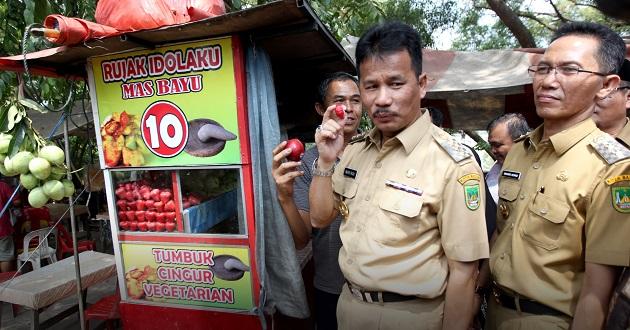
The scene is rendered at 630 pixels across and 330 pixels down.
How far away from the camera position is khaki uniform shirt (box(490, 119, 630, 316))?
1.28m

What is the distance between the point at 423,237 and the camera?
1.45m

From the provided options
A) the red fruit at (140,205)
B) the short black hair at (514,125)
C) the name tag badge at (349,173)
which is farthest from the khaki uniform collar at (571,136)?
the red fruit at (140,205)

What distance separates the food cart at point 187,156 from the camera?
7.97 ft

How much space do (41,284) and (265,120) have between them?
102 inches


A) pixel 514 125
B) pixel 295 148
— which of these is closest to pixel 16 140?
pixel 295 148

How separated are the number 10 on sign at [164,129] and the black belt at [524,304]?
6.96 feet

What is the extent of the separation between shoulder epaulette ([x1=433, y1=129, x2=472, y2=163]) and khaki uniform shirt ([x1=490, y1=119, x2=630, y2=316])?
0.37 meters

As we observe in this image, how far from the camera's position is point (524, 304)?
151 cm

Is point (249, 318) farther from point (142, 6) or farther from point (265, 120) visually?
point (142, 6)

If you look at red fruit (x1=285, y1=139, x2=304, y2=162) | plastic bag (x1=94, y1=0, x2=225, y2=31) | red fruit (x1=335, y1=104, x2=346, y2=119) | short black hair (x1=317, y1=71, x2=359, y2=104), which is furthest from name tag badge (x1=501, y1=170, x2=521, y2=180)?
plastic bag (x1=94, y1=0, x2=225, y2=31)

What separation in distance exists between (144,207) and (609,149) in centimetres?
285

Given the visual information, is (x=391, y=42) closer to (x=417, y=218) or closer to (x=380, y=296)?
(x=417, y=218)

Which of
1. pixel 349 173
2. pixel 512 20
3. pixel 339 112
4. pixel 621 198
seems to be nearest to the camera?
pixel 621 198

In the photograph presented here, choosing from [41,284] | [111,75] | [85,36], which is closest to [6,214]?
[41,284]
